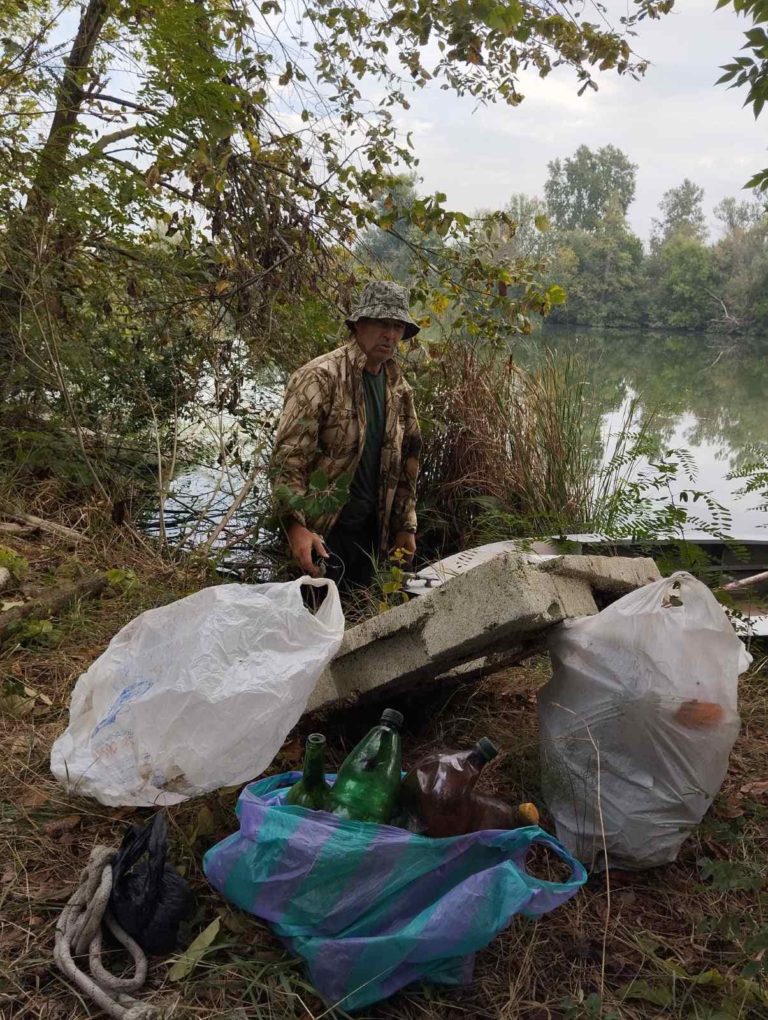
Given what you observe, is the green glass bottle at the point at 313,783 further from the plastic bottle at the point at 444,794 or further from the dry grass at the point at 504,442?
the dry grass at the point at 504,442

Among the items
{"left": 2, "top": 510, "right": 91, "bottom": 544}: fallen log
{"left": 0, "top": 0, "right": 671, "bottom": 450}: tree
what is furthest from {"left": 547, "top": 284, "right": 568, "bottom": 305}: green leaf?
{"left": 2, "top": 510, "right": 91, "bottom": 544}: fallen log

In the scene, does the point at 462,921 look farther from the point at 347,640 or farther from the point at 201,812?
the point at 347,640

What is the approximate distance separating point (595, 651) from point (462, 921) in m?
0.77

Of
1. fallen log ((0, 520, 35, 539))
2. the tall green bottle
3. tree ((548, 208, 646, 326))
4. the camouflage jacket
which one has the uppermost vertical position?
tree ((548, 208, 646, 326))

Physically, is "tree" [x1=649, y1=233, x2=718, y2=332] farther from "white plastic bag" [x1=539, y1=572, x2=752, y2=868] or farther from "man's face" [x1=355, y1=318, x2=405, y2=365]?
"white plastic bag" [x1=539, y1=572, x2=752, y2=868]

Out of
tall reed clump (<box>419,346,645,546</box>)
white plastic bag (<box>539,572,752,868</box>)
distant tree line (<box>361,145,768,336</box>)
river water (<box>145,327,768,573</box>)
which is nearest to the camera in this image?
white plastic bag (<box>539,572,752,868</box>)

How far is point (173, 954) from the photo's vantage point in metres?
1.61

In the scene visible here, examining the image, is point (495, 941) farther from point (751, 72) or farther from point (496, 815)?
point (751, 72)

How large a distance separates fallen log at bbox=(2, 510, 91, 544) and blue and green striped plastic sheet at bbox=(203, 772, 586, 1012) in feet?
10.2

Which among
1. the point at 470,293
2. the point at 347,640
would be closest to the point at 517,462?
the point at 470,293

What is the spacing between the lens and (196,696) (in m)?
1.95

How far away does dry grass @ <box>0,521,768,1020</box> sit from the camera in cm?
153

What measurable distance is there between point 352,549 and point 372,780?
2.08 meters

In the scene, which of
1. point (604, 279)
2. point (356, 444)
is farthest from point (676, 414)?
point (604, 279)
